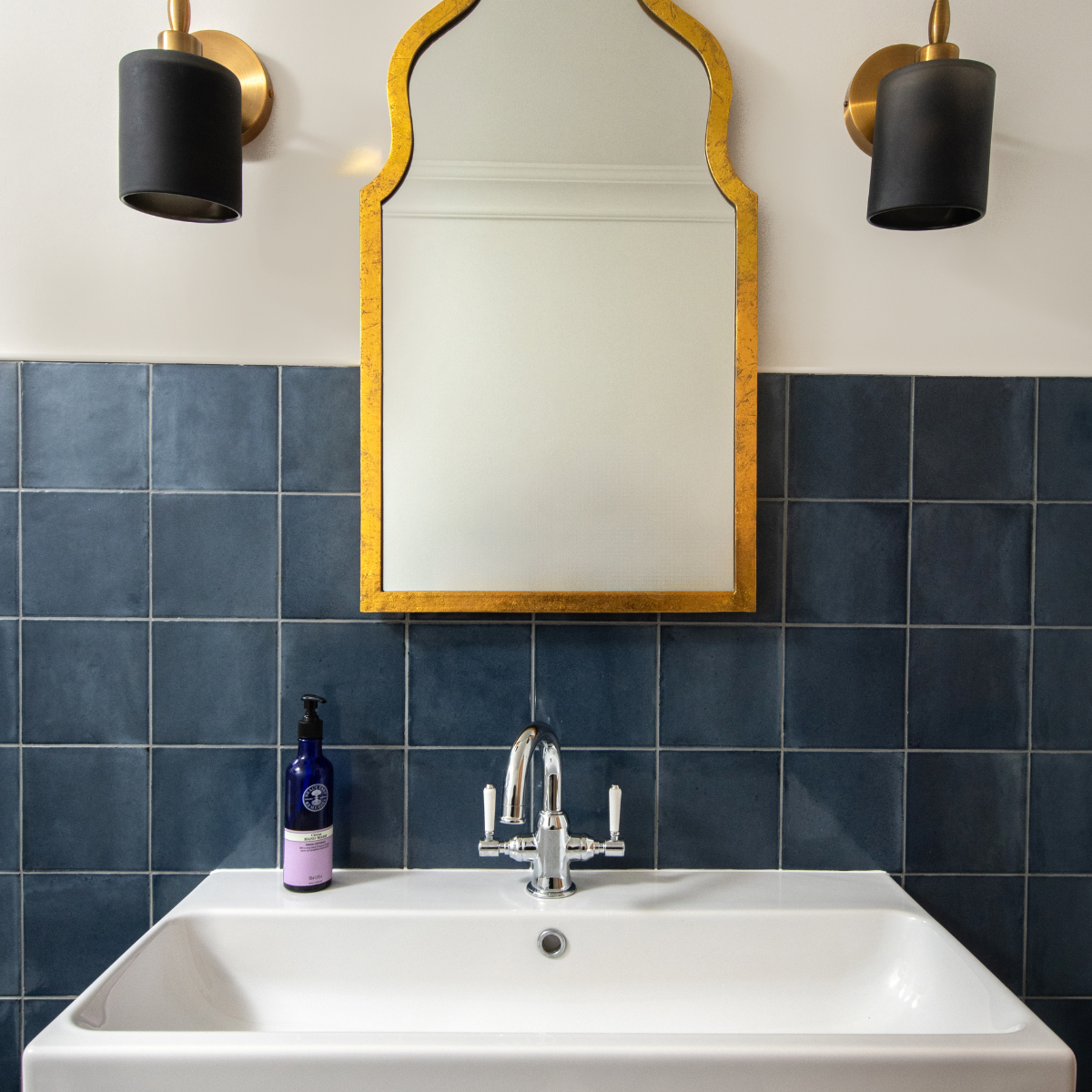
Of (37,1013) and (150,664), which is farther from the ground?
(150,664)

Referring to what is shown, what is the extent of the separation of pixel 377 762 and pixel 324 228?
0.75m

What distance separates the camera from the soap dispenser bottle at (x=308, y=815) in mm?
1055

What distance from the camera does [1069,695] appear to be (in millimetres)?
1149

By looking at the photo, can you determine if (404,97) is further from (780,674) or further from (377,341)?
(780,674)

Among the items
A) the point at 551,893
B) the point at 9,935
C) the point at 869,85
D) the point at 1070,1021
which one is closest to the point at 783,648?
the point at 551,893

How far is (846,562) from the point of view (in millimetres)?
1146

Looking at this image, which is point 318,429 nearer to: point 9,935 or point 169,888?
point 169,888

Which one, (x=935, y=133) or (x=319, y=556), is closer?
(x=935, y=133)

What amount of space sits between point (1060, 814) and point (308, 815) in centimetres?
105

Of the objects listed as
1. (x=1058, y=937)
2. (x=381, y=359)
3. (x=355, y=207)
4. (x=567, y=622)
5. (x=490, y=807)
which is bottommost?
(x=1058, y=937)

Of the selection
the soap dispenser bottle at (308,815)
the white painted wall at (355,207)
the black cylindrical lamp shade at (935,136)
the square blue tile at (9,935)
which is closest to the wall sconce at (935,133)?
the black cylindrical lamp shade at (935,136)

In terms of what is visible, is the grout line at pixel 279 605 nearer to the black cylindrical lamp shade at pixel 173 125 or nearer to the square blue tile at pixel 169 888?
the square blue tile at pixel 169 888

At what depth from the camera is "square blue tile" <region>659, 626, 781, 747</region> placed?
45.1 inches

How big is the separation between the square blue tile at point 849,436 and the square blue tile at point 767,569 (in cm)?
4
